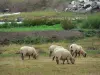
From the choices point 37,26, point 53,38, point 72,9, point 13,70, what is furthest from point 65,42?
point 72,9

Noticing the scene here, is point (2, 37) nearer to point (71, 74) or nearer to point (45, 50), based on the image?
point (45, 50)

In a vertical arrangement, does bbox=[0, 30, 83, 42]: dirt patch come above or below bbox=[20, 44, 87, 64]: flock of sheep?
below

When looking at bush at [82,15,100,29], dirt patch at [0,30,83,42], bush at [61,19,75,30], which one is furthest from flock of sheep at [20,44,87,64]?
bush at [82,15,100,29]

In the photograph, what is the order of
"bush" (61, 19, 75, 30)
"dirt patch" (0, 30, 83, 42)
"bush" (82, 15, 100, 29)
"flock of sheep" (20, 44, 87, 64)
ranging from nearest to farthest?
"flock of sheep" (20, 44, 87, 64), "dirt patch" (0, 30, 83, 42), "bush" (61, 19, 75, 30), "bush" (82, 15, 100, 29)

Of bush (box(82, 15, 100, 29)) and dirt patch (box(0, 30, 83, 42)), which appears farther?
bush (box(82, 15, 100, 29))

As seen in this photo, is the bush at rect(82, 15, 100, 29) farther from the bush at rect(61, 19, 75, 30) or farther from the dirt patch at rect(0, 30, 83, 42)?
the dirt patch at rect(0, 30, 83, 42)

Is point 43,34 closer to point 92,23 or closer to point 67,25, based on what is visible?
point 67,25

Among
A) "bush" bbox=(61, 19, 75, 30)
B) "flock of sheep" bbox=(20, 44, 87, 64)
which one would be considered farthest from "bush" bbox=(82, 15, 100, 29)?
"flock of sheep" bbox=(20, 44, 87, 64)

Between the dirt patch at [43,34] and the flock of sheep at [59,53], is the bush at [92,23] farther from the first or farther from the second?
the flock of sheep at [59,53]

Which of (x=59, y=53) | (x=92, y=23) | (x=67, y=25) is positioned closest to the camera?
(x=59, y=53)

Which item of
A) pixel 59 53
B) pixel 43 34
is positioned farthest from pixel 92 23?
pixel 59 53

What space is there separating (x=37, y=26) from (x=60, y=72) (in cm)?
4861

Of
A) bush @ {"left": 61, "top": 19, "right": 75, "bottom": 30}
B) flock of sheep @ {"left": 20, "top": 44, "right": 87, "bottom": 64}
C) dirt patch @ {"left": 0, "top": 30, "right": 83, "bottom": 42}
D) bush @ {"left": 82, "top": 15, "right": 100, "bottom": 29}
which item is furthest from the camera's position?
bush @ {"left": 82, "top": 15, "right": 100, "bottom": 29}

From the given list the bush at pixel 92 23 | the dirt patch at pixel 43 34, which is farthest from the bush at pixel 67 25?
the dirt patch at pixel 43 34
